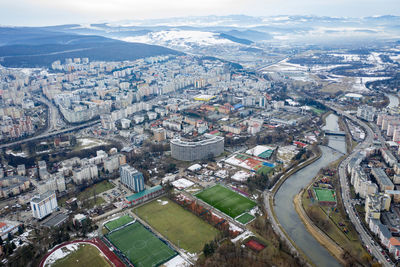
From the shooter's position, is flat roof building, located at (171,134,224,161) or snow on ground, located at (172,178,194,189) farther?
flat roof building, located at (171,134,224,161)

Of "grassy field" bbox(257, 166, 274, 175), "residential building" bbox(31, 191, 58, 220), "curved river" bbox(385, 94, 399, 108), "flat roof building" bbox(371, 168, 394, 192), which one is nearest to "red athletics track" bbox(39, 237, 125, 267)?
"residential building" bbox(31, 191, 58, 220)

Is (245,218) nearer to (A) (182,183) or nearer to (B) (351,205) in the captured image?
(A) (182,183)

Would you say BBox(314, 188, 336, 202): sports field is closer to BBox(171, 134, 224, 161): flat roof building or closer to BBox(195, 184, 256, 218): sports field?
BBox(195, 184, 256, 218): sports field

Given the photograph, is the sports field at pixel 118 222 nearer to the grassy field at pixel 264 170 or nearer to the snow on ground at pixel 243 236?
the snow on ground at pixel 243 236

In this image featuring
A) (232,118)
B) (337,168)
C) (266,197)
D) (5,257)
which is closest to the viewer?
(5,257)

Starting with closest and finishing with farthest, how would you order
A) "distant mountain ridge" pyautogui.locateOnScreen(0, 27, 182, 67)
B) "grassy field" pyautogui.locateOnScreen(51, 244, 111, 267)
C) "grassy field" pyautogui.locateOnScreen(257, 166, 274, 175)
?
"grassy field" pyautogui.locateOnScreen(51, 244, 111, 267) → "grassy field" pyautogui.locateOnScreen(257, 166, 274, 175) → "distant mountain ridge" pyautogui.locateOnScreen(0, 27, 182, 67)

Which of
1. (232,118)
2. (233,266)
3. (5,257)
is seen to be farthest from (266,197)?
(232,118)

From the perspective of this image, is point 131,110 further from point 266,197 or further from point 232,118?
point 266,197
